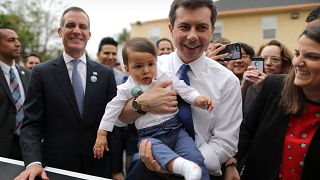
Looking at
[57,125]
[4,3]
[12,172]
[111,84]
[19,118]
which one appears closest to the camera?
[12,172]

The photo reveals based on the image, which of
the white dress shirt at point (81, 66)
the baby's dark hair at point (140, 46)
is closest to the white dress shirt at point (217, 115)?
the baby's dark hair at point (140, 46)

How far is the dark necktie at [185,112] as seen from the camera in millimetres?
2514

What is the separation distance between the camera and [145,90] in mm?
2668

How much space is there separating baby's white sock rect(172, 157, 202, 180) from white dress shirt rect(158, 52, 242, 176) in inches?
13.3

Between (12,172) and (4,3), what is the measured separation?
15186mm

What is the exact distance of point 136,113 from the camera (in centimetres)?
256

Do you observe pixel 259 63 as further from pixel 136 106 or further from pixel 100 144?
pixel 100 144

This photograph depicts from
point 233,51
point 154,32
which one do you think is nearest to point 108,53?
point 233,51

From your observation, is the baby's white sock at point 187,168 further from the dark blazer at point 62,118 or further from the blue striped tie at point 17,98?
the blue striped tie at point 17,98

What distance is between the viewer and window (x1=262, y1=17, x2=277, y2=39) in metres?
25.9

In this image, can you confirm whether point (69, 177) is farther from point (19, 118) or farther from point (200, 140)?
point (19, 118)

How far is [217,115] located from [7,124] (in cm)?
357

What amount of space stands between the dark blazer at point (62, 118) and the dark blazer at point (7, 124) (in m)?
Answer: 1.84

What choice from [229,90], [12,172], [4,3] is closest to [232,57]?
[229,90]
